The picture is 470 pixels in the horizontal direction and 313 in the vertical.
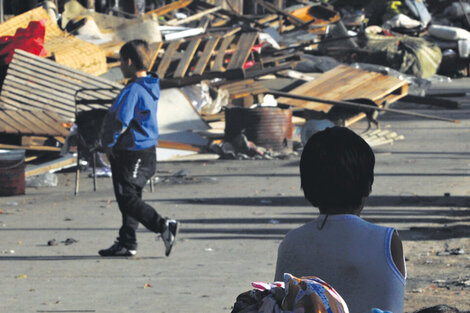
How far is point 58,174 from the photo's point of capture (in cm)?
1493

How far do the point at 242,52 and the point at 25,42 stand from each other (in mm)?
4439

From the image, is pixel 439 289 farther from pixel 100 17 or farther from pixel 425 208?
pixel 100 17

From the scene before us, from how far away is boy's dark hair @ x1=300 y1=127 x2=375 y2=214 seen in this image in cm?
285

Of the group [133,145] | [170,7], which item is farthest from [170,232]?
[170,7]

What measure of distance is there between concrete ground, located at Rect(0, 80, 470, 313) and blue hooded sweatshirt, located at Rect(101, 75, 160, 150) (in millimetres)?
954

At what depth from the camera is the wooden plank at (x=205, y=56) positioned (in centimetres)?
1872

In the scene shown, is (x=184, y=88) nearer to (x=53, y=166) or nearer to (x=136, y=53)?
(x=53, y=166)

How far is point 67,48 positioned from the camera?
18.7 metres

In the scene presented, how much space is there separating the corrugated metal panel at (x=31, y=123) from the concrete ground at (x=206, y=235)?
72 centimetres

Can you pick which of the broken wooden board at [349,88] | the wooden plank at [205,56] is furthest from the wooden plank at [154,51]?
the broken wooden board at [349,88]

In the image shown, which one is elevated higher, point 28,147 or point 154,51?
point 154,51

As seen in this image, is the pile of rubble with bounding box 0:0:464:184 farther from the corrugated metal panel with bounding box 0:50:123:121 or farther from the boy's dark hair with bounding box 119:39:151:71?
the boy's dark hair with bounding box 119:39:151:71

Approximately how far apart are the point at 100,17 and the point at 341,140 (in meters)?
22.8

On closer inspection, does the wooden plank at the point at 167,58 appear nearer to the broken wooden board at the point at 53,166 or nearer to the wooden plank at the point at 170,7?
the broken wooden board at the point at 53,166
